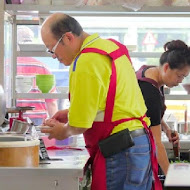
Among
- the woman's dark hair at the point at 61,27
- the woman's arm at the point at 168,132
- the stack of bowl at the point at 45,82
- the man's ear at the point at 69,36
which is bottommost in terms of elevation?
the woman's arm at the point at 168,132

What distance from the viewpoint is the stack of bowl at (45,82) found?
4.68 m

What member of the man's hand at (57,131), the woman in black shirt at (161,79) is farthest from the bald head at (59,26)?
the woman in black shirt at (161,79)

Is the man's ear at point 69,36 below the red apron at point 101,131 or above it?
above

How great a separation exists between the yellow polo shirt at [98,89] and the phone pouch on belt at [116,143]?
48mm

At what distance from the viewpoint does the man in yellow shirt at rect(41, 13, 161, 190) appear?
301 cm

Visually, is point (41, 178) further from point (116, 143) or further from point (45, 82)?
point (45, 82)

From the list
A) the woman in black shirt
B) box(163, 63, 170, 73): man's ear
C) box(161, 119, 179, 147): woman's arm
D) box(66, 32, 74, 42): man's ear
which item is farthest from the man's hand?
box(161, 119, 179, 147): woman's arm

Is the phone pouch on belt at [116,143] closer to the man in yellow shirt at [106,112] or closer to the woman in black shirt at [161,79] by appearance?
the man in yellow shirt at [106,112]

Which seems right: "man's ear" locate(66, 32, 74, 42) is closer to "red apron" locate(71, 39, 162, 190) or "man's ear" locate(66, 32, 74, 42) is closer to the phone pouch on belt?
"red apron" locate(71, 39, 162, 190)

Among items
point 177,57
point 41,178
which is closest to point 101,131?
point 41,178

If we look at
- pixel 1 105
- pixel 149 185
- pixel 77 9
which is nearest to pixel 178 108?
pixel 77 9

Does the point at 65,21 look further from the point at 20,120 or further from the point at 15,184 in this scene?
the point at 15,184

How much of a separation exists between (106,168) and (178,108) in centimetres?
206

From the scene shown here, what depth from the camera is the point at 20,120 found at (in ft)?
10.9
